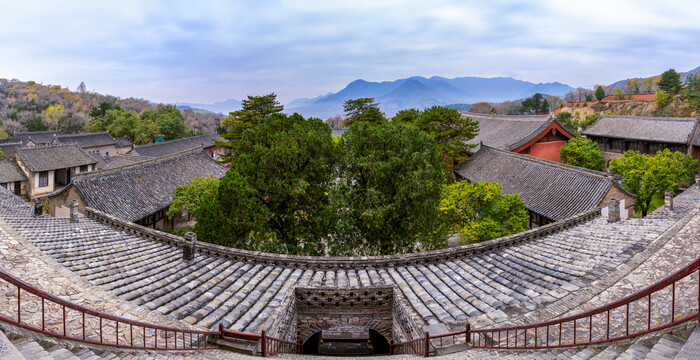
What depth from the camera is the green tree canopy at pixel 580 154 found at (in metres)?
29.8

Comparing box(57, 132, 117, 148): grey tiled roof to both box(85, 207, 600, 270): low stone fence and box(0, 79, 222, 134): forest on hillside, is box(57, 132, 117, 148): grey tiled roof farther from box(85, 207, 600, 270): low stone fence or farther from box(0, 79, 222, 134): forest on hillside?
box(85, 207, 600, 270): low stone fence

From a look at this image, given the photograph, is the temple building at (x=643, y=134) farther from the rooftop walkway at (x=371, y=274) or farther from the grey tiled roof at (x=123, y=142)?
→ the grey tiled roof at (x=123, y=142)

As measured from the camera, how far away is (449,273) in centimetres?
896

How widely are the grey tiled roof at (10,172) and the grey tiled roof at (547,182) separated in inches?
1405

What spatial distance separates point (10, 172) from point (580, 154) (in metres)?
45.0

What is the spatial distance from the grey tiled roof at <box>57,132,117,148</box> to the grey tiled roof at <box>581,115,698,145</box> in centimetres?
5609

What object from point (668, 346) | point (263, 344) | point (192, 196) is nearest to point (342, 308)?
point (263, 344)

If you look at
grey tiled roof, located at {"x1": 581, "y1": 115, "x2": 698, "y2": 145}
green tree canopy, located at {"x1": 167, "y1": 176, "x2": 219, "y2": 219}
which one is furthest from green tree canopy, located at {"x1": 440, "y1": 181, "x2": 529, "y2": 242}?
grey tiled roof, located at {"x1": 581, "y1": 115, "x2": 698, "y2": 145}

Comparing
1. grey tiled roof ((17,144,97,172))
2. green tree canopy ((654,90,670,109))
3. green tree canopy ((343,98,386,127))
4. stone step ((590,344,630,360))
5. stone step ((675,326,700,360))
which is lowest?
stone step ((590,344,630,360))

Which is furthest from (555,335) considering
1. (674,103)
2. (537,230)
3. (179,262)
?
(674,103)

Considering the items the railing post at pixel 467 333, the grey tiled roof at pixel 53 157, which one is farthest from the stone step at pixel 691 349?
the grey tiled roof at pixel 53 157

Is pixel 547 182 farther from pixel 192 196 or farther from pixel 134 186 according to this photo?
pixel 134 186

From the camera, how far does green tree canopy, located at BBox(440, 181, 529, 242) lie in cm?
1608

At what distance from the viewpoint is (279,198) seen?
12945 mm
